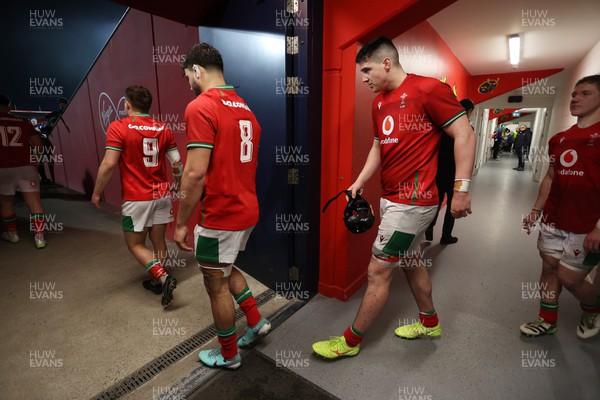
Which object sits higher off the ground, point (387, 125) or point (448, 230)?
point (387, 125)

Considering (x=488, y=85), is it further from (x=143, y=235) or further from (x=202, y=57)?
(x=143, y=235)

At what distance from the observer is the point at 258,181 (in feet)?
8.03

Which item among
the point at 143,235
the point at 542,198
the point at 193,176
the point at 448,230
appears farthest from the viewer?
the point at 448,230

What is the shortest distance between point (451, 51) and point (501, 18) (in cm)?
162

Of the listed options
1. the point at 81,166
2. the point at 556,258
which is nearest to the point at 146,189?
the point at 556,258

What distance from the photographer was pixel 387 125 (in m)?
1.58

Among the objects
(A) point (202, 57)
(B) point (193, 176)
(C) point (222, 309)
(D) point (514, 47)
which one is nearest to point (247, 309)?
(C) point (222, 309)

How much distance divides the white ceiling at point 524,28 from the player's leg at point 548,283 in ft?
10.4

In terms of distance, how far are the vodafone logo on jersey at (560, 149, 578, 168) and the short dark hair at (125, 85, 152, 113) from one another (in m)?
2.77

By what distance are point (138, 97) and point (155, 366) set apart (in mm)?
1842

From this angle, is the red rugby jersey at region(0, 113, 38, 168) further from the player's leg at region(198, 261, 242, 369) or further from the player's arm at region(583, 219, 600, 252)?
the player's arm at region(583, 219, 600, 252)

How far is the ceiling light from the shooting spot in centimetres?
487

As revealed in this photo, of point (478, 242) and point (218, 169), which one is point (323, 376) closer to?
point (218, 169)

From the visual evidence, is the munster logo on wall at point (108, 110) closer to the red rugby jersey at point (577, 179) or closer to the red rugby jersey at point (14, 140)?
the red rugby jersey at point (14, 140)
